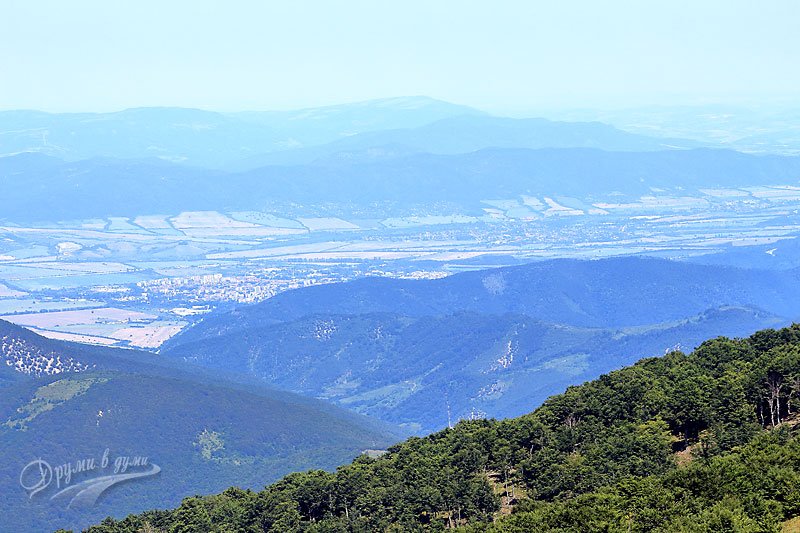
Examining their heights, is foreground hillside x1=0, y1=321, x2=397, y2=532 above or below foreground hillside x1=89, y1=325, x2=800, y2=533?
below

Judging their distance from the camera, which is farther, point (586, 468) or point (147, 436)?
point (147, 436)

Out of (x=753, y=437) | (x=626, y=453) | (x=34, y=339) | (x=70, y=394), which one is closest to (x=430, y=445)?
(x=626, y=453)

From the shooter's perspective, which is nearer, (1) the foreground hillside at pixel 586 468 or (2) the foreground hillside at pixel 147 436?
(1) the foreground hillside at pixel 586 468

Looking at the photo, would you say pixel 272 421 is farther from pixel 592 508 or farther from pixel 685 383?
pixel 592 508

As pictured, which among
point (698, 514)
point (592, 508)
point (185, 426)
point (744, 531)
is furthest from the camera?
point (185, 426)

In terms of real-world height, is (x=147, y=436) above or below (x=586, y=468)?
below
